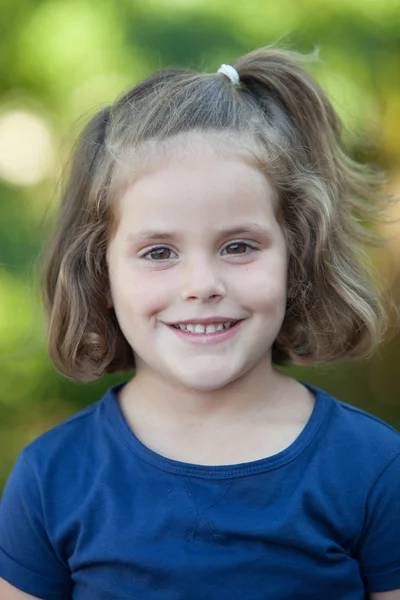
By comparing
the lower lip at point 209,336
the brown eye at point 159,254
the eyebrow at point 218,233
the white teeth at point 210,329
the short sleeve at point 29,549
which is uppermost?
the eyebrow at point 218,233

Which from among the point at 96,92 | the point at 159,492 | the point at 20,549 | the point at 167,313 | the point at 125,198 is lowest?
the point at 20,549

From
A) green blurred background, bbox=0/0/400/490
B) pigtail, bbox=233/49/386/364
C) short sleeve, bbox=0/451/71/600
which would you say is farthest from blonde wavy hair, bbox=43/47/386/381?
green blurred background, bbox=0/0/400/490

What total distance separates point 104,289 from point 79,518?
19.1 inches

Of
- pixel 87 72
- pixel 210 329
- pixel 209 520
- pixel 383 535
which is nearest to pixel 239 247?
pixel 210 329

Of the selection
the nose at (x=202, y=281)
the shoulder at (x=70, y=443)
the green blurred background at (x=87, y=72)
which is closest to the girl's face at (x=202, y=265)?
the nose at (x=202, y=281)

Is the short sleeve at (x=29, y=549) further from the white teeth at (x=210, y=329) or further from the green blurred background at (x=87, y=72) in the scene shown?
the green blurred background at (x=87, y=72)

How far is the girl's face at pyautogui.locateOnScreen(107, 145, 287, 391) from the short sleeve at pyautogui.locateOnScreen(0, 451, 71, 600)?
1.26 feet

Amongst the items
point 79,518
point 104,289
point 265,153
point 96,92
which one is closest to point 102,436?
point 79,518

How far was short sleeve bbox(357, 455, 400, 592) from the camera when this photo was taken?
5.82 feet

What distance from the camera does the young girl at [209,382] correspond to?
1.71m

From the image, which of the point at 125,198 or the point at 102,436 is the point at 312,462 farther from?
the point at 125,198

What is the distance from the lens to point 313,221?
74.4 inches

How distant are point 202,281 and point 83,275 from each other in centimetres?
38

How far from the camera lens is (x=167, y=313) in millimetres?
1739
